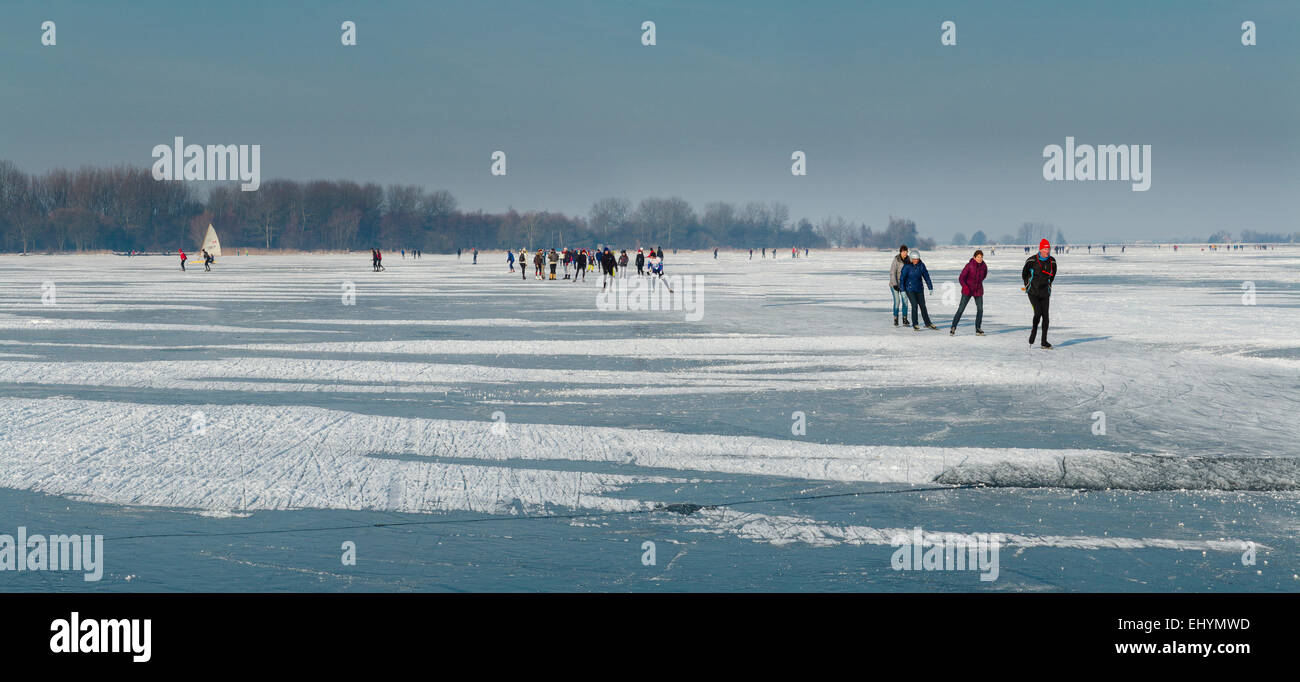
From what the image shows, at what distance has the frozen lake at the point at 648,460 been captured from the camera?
4508 mm

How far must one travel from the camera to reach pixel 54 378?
10422 mm

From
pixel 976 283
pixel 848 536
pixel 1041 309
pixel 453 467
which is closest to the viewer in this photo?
pixel 848 536

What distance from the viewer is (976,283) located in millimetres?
15516

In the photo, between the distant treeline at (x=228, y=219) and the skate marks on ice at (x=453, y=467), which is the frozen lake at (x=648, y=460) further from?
the distant treeline at (x=228, y=219)

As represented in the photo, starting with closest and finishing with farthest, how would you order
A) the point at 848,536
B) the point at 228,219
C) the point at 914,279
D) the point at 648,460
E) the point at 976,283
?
the point at 848,536
the point at 648,460
the point at 976,283
the point at 914,279
the point at 228,219

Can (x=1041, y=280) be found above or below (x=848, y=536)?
above

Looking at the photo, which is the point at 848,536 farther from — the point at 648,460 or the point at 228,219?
the point at 228,219

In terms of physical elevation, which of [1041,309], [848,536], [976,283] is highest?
[976,283]

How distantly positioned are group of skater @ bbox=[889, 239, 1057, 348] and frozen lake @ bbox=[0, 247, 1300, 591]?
755 mm

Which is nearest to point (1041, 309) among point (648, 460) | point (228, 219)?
point (648, 460)

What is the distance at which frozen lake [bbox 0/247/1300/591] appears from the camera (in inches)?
177

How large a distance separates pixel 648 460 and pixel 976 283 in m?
10.3
